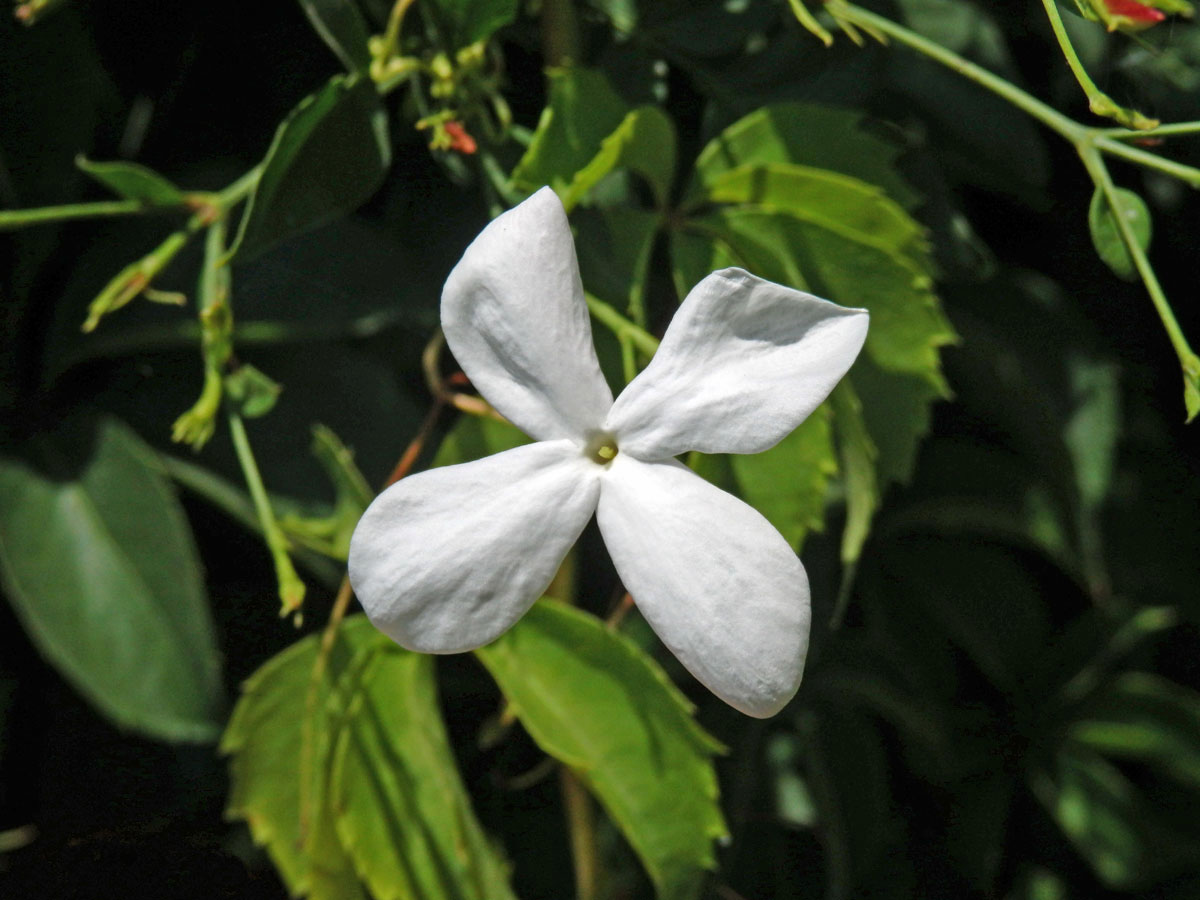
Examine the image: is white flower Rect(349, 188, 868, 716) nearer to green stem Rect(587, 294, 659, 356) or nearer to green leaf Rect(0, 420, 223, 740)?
green stem Rect(587, 294, 659, 356)

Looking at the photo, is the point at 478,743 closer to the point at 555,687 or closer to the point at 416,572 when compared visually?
the point at 555,687

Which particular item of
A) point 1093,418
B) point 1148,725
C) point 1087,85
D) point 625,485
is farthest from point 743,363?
point 1148,725

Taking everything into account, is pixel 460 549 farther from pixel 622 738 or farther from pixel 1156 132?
pixel 1156 132

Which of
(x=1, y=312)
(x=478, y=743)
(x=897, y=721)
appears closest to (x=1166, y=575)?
(x=897, y=721)

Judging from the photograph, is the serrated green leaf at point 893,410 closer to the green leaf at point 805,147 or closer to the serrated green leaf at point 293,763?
the green leaf at point 805,147

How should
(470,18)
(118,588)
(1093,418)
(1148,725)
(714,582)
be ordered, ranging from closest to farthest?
(714,582)
(470,18)
(118,588)
(1093,418)
(1148,725)

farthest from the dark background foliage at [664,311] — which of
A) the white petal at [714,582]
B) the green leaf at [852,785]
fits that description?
the white petal at [714,582]
